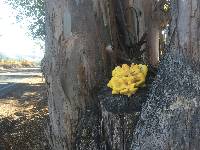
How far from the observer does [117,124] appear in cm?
320

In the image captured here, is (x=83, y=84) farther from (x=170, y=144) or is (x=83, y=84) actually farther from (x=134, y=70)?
(x=170, y=144)

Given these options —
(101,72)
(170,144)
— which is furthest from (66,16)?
(170,144)

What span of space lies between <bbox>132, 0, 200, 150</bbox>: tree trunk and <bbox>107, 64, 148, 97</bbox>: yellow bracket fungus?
361 mm

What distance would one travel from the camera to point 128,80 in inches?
129

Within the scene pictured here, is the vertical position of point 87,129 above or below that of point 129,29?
below

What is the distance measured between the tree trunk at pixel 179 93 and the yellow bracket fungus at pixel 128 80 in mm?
361

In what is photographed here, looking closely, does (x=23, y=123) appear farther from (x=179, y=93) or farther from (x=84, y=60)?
(x=179, y=93)

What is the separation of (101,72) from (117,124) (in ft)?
2.71

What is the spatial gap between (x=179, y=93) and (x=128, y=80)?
2.00 feet

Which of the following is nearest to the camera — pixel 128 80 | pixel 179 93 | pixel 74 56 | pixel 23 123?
pixel 179 93

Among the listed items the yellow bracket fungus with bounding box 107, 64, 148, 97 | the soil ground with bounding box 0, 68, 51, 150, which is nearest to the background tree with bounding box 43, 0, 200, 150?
the yellow bracket fungus with bounding box 107, 64, 148, 97

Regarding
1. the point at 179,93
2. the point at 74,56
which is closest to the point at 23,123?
the point at 74,56

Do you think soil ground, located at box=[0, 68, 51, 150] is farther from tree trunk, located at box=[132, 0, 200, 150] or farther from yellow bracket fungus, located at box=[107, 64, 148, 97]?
tree trunk, located at box=[132, 0, 200, 150]

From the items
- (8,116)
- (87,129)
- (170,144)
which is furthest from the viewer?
(8,116)
